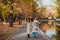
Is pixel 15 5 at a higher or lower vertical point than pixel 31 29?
higher

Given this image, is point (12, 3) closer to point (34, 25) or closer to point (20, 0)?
Result: point (20, 0)

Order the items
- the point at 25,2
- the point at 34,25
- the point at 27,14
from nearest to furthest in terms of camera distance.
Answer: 1. the point at 34,25
2. the point at 25,2
3. the point at 27,14

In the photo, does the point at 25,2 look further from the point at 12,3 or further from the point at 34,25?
the point at 34,25

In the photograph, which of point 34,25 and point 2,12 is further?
point 2,12

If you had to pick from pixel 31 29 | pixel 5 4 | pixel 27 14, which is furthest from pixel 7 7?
pixel 27 14

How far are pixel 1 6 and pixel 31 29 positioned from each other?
987 cm

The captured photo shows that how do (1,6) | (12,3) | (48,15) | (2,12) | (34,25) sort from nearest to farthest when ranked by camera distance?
(34,25) < (1,6) < (2,12) < (12,3) < (48,15)

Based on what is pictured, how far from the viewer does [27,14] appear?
43.0 metres

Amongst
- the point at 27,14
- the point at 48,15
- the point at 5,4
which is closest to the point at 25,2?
Result: the point at 5,4

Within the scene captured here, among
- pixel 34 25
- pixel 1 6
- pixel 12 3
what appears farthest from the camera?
pixel 12 3

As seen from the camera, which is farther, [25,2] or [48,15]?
[48,15]

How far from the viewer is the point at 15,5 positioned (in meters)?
26.9

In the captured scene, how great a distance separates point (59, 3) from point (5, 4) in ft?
63.6

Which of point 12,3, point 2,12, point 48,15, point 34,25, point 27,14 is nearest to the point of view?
point 34,25
